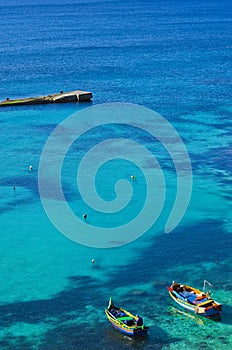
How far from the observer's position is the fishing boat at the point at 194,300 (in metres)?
51.5

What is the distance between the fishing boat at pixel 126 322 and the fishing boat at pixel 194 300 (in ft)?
15.5

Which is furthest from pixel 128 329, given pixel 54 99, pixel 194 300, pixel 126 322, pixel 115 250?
pixel 54 99

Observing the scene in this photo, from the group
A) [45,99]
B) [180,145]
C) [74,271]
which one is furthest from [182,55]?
[74,271]

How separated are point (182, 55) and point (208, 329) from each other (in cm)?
13275

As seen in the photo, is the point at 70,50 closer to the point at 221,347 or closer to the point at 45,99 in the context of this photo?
the point at 45,99

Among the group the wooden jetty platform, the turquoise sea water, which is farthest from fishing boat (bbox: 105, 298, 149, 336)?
the wooden jetty platform

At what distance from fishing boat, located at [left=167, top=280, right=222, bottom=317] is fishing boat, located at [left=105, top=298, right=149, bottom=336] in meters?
4.74

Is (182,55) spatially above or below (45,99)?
above

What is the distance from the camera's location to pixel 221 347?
4803 cm

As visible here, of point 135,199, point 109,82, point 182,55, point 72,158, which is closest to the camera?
point 135,199

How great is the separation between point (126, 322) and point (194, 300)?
6540mm

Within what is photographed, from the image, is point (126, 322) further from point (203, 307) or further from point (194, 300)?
point (203, 307)

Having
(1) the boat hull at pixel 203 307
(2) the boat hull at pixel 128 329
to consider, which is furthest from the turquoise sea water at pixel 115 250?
(1) the boat hull at pixel 203 307

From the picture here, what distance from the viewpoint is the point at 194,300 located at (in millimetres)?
52562
